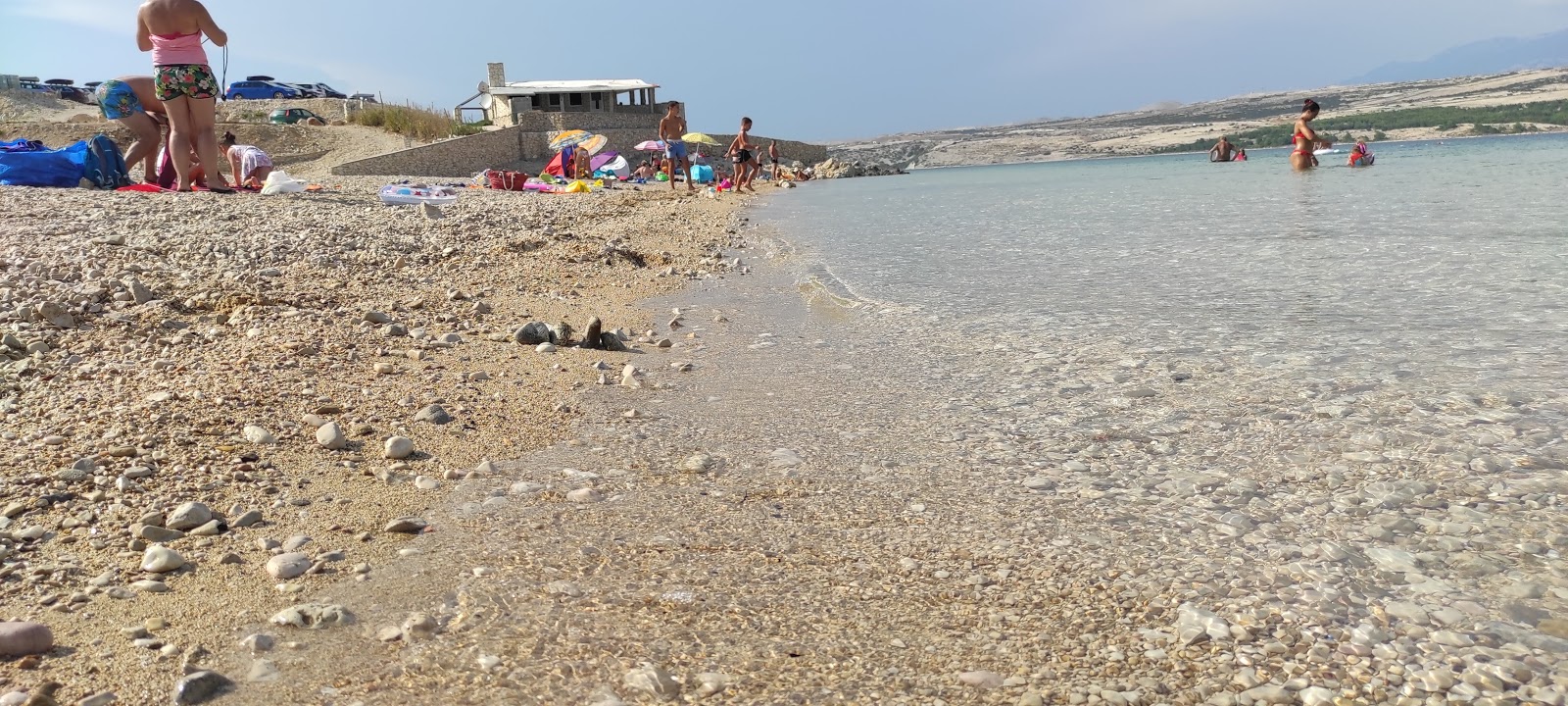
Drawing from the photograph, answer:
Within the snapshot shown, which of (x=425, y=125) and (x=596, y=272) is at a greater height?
(x=425, y=125)

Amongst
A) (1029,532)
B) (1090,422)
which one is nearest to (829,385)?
(1090,422)

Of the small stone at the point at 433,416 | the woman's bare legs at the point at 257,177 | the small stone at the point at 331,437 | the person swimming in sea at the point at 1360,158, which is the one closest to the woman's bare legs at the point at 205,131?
the woman's bare legs at the point at 257,177

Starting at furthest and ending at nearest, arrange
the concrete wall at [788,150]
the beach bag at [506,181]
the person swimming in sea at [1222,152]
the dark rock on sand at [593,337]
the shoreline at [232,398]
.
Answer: the concrete wall at [788,150], the person swimming in sea at [1222,152], the beach bag at [506,181], the dark rock on sand at [593,337], the shoreline at [232,398]

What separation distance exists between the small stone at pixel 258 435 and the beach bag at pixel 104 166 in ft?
30.7

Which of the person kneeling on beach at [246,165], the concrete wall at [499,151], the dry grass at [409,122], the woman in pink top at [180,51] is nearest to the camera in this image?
the woman in pink top at [180,51]

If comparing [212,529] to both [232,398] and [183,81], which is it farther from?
[183,81]

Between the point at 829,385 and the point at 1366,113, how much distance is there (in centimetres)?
7685

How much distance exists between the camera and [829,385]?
423 centimetres

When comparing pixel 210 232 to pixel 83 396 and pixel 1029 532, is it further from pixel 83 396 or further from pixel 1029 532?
pixel 1029 532

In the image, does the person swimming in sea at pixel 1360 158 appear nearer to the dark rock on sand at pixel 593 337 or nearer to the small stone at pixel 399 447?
the dark rock on sand at pixel 593 337

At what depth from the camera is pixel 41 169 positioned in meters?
10.1

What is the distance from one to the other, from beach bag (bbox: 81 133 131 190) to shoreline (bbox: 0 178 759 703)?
3.02 metres

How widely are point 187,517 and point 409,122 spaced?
2934cm

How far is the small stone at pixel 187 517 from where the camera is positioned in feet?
8.26
